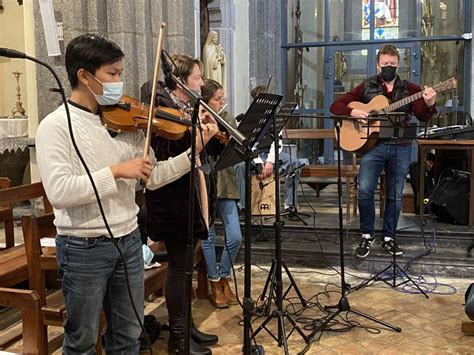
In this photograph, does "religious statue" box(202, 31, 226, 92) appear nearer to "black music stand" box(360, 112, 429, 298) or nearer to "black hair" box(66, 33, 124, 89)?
"black music stand" box(360, 112, 429, 298)

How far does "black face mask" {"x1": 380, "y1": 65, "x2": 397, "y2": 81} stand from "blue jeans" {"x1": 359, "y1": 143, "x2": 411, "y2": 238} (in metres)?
0.52

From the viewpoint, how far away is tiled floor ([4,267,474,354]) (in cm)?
341

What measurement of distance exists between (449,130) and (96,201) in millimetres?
4445

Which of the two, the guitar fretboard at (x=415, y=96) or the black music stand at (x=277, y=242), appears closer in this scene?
the black music stand at (x=277, y=242)

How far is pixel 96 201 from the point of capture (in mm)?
2016

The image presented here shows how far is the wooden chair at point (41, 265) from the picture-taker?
102 inches

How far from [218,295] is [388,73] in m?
2.17

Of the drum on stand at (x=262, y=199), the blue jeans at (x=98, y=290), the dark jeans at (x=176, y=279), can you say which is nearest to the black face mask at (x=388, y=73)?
the drum on stand at (x=262, y=199)

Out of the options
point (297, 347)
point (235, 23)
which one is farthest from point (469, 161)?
point (235, 23)

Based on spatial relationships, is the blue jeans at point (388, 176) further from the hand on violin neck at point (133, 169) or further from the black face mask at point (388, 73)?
the hand on violin neck at point (133, 169)

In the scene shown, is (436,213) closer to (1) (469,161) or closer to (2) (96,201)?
(1) (469,161)

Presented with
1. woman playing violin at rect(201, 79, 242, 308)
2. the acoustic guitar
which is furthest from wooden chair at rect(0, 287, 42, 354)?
the acoustic guitar

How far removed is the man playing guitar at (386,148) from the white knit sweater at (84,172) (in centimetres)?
281

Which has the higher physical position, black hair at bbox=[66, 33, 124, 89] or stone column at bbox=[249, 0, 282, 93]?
stone column at bbox=[249, 0, 282, 93]
